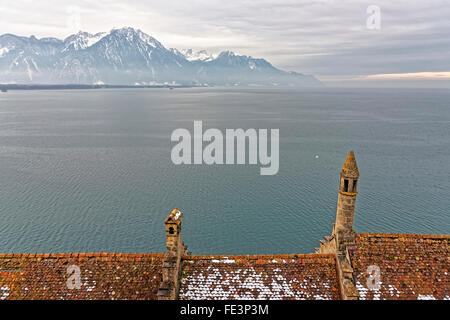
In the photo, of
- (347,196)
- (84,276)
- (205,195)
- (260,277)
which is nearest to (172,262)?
(260,277)

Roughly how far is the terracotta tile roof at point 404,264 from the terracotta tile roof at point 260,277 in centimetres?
179

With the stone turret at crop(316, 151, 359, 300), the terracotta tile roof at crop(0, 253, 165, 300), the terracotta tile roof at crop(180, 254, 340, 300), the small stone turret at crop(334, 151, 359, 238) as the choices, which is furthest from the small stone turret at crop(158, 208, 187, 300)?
the small stone turret at crop(334, 151, 359, 238)

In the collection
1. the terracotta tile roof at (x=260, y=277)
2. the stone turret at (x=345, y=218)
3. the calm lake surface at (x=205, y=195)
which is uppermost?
the stone turret at (x=345, y=218)

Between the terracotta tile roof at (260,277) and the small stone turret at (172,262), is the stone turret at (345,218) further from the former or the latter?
the small stone turret at (172,262)

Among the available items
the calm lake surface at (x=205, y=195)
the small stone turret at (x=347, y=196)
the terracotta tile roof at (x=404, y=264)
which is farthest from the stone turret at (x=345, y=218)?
the calm lake surface at (x=205, y=195)

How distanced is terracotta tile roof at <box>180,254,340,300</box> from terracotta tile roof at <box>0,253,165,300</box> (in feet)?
7.93

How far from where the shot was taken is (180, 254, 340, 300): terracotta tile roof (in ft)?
61.5

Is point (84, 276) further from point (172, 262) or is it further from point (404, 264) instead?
point (404, 264)

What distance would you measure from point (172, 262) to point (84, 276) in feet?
18.7

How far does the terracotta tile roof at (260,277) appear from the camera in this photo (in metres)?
18.7

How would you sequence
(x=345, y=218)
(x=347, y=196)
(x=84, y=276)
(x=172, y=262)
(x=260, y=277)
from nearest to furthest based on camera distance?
(x=172, y=262) < (x=84, y=276) < (x=260, y=277) < (x=345, y=218) < (x=347, y=196)

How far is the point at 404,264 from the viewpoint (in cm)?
1973

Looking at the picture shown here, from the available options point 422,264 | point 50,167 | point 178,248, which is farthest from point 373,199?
point 50,167
